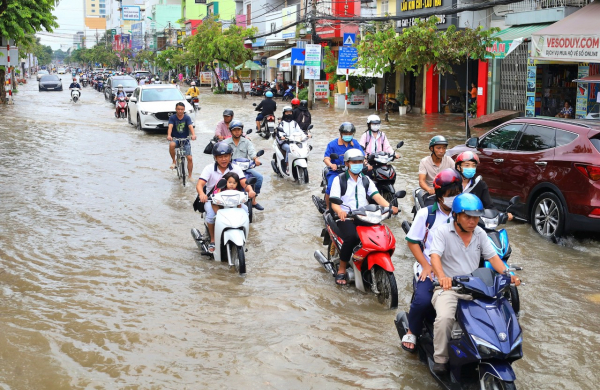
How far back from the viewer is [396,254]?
30.6 feet

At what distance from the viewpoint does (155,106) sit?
954 inches

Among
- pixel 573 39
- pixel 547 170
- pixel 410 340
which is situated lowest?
pixel 410 340

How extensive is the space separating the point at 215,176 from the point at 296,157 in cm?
542

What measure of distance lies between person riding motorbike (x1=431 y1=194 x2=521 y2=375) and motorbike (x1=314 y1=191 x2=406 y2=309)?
1806 millimetres

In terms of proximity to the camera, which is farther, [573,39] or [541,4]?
[541,4]

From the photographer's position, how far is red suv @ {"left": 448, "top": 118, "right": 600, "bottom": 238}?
8.79 meters

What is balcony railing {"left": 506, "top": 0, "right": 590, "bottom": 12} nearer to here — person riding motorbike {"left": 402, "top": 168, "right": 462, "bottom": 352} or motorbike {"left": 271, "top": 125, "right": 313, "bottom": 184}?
motorbike {"left": 271, "top": 125, "right": 313, "bottom": 184}

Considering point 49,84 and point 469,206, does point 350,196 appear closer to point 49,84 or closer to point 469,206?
point 469,206

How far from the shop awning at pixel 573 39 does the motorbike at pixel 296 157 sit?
7868 mm

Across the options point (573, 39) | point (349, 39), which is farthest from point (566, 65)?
point (349, 39)

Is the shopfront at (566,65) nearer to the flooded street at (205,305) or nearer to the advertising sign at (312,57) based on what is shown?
the flooded street at (205,305)

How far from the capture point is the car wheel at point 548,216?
9203mm

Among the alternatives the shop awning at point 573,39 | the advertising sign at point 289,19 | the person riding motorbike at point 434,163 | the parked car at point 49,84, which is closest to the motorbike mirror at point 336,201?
the person riding motorbike at point 434,163

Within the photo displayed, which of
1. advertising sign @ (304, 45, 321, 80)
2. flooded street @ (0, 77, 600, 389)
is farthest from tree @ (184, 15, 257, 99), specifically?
flooded street @ (0, 77, 600, 389)
